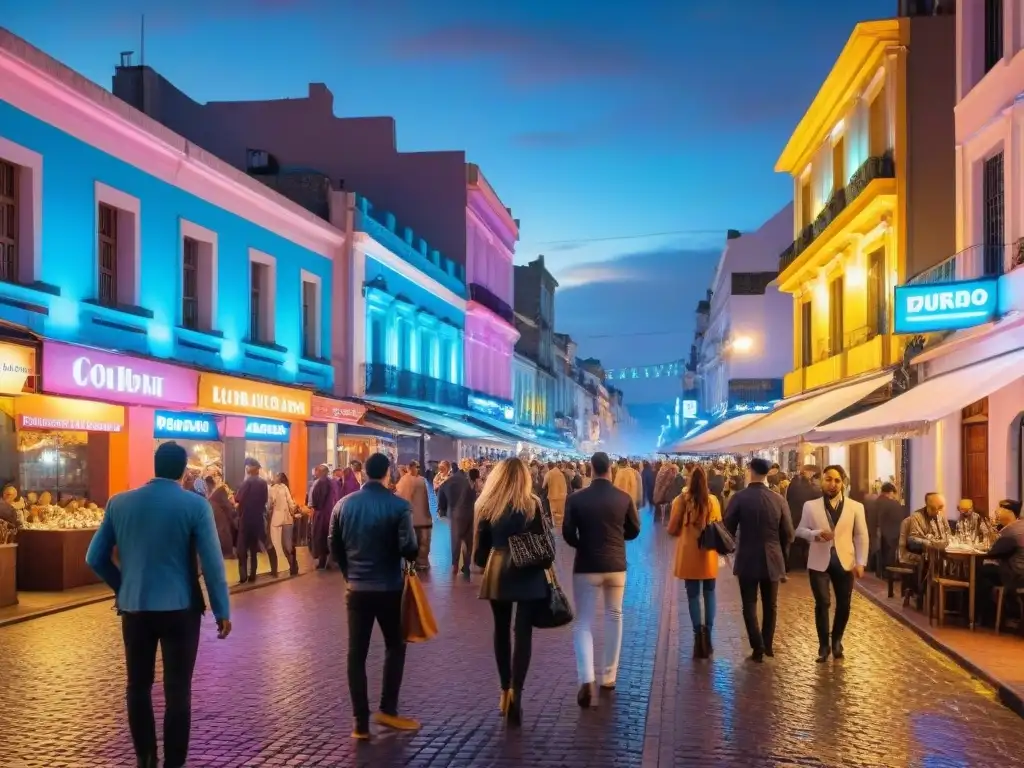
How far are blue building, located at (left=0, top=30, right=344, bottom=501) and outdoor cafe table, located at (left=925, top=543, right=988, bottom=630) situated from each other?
402 inches

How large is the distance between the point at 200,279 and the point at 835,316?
1479 cm

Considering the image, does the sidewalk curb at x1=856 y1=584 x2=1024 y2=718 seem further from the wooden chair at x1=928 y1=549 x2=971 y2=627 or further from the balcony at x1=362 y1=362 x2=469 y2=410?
the balcony at x1=362 y1=362 x2=469 y2=410

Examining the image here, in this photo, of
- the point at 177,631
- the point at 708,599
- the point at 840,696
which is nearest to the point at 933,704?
the point at 840,696

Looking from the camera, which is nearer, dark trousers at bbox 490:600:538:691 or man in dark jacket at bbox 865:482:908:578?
dark trousers at bbox 490:600:538:691

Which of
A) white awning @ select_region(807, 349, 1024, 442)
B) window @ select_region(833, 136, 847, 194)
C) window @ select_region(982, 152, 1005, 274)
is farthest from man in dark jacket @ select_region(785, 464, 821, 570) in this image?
window @ select_region(833, 136, 847, 194)

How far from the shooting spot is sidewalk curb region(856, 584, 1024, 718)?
869 centimetres

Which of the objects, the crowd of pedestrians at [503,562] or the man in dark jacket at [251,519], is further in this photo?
the man in dark jacket at [251,519]

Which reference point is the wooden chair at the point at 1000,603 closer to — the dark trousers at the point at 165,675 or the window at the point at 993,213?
the window at the point at 993,213

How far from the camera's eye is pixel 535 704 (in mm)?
8586

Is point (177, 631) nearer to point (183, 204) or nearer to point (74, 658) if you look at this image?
point (74, 658)

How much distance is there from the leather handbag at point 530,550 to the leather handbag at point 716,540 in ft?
9.56

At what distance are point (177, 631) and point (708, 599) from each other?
5714mm

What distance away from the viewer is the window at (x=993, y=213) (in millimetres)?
17438

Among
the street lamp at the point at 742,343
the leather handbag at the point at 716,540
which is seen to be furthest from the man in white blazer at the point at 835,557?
the street lamp at the point at 742,343
